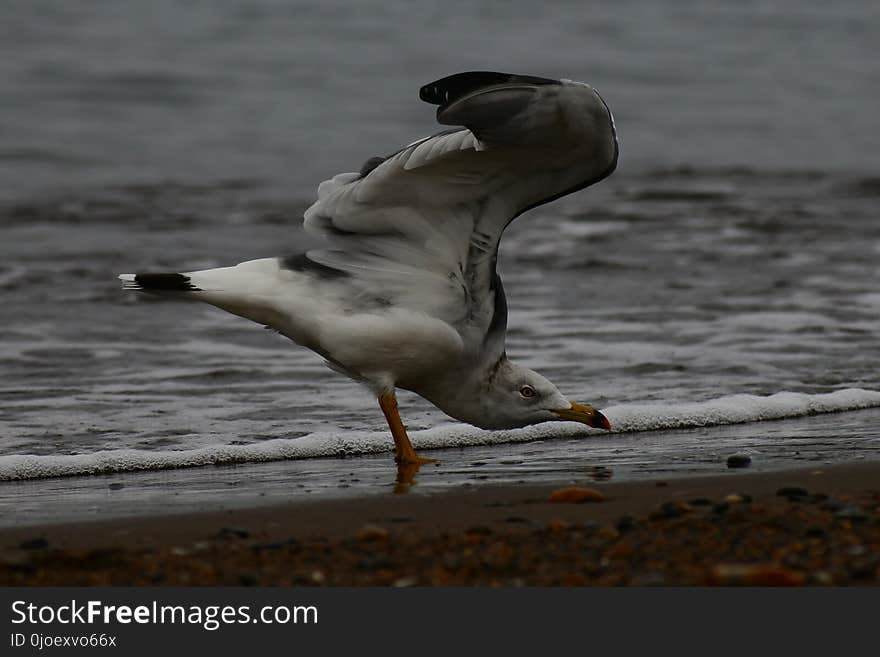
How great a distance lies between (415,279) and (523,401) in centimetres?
79

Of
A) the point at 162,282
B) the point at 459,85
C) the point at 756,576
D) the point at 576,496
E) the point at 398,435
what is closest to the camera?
the point at 756,576

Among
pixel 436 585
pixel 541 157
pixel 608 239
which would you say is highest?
pixel 541 157

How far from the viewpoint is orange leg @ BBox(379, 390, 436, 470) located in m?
→ 6.52

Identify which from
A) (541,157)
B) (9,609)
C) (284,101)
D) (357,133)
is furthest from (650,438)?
(284,101)

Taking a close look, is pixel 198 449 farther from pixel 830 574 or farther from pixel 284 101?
pixel 284 101

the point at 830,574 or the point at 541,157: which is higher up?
the point at 541,157

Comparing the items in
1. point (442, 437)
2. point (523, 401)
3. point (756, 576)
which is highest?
point (756, 576)

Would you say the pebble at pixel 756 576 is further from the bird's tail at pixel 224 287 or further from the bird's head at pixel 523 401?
the bird's tail at pixel 224 287

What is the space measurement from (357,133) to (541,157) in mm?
14370

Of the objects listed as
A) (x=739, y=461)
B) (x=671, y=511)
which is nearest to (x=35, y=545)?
(x=671, y=511)

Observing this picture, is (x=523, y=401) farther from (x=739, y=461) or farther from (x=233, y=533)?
(x=233, y=533)

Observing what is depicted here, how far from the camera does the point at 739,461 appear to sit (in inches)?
241

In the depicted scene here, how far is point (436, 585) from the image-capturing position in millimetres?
3939

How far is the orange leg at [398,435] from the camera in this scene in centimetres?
652
